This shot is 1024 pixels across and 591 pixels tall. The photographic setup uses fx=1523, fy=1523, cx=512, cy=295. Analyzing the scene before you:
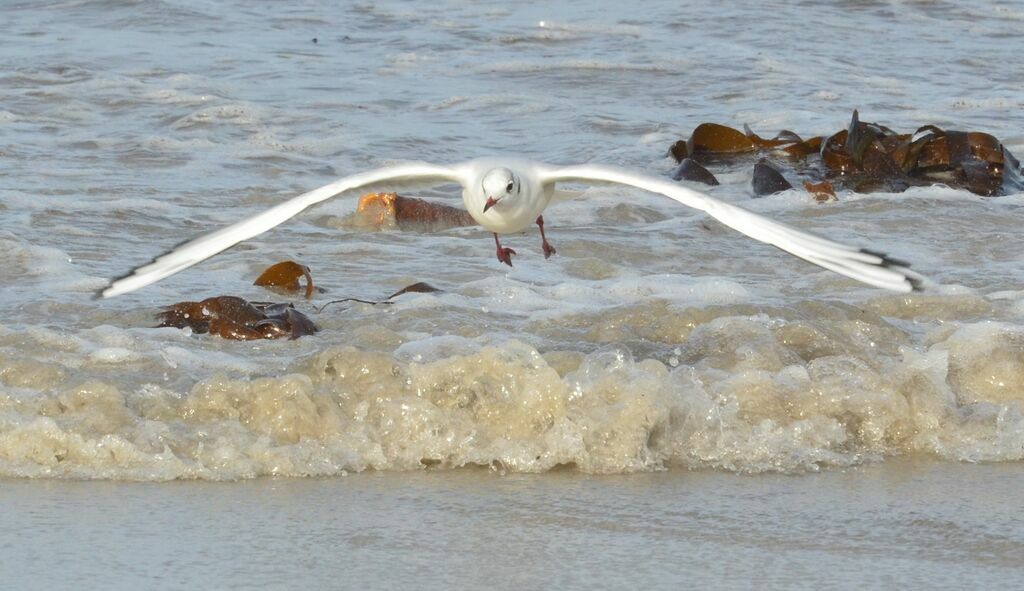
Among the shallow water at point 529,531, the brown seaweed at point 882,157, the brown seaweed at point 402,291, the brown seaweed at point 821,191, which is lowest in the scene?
the shallow water at point 529,531

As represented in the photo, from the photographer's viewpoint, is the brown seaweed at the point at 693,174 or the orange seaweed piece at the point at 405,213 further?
the brown seaweed at the point at 693,174

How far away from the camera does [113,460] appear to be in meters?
4.84

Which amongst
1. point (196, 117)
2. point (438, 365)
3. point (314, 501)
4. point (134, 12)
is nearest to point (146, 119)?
point (196, 117)

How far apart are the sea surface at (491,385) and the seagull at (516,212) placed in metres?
0.43

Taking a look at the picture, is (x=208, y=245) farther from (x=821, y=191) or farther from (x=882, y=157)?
(x=882, y=157)

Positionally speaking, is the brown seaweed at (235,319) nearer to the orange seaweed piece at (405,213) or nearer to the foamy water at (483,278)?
the foamy water at (483,278)

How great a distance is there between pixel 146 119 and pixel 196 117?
1.25 feet

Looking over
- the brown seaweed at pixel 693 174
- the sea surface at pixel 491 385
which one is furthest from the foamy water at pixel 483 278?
the brown seaweed at pixel 693 174

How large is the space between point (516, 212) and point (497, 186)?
1.08ft

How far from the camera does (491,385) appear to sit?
17.5ft

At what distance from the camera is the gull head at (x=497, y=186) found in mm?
5965

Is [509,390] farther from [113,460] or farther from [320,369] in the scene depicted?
[113,460]

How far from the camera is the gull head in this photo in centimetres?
596

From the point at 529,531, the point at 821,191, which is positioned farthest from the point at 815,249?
the point at 821,191
